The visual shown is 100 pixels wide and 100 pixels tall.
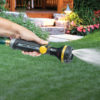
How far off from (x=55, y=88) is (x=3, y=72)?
1538mm

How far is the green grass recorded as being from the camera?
5004 mm

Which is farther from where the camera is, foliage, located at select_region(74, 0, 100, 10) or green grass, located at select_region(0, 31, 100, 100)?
foliage, located at select_region(74, 0, 100, 10)

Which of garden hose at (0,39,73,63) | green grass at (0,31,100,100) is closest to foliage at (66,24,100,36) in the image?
green grass at (0,31,100,100)

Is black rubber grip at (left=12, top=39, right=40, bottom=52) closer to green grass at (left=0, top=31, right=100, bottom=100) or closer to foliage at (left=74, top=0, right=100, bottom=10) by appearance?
green grass at (left=0, top=31, right=100, bottom=100)

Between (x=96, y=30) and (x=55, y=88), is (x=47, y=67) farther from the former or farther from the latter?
(x=96, y=30)

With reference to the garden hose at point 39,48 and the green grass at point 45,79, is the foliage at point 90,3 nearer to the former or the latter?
the green grass at point 45,79

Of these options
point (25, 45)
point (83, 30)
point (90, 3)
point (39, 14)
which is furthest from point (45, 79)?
point (90, 3)

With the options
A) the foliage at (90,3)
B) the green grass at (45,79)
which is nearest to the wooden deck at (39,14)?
the foliage at (90,3)

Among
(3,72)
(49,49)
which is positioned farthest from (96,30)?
(49,49)

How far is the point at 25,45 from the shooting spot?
110 cm

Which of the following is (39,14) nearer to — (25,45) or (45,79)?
(45,79)

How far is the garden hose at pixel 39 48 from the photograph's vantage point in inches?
43.1

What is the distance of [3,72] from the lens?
21.4 ft

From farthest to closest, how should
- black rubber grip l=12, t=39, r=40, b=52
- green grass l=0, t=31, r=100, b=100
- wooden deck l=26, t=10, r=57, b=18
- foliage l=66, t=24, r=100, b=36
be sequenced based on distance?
wooden deck l=26, t=10, r=57, b=18 → foliage l=66, t=24, r=100, b=36 → green grass l=0, t=31, r=100, b=100 → black rubber grip l=12, t=39, r=40, b=52
